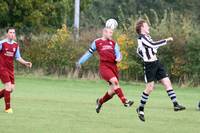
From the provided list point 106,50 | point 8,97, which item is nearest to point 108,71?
point 106,50

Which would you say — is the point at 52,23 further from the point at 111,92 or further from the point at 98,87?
the point at 111,92

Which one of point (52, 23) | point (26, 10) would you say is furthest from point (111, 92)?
point (52, 23)

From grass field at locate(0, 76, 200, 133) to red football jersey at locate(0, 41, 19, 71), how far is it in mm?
1148

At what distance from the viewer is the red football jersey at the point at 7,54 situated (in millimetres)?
16938

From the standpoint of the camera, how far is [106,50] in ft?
53.7

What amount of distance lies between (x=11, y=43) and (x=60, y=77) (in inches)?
749

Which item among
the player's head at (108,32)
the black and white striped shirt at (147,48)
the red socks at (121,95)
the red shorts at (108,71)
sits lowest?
the red socks at (121,95)

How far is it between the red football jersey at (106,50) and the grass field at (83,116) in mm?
1355

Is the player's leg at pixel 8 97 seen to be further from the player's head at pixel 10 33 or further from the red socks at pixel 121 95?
the red socks at pixel 121 95

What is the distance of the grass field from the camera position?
13.5 meters

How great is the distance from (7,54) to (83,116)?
8.25 ft

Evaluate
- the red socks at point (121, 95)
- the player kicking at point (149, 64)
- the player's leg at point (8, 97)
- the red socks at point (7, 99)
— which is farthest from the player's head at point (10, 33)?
the player kicking at point (149, 64)

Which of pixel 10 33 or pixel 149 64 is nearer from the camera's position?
pixel 149 64

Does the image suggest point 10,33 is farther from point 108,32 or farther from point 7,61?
point 108,32
